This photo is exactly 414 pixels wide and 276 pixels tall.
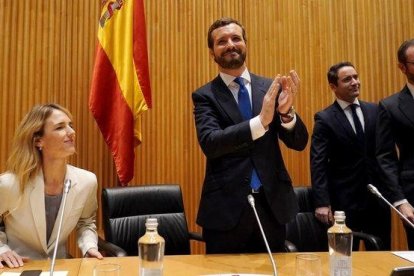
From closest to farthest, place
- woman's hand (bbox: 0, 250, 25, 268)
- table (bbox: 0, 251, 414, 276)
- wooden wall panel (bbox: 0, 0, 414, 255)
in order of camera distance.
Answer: table (bbox: 0, 251, 414, 276) < woman's hand (bbox: 0, 250, 25, 268) < wooden wall panel (bbox: 0, 0, 414, 255)

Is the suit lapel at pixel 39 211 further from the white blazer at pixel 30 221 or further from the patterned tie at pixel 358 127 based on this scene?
the patterned tie at pixel 358 127

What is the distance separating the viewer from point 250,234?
1765 millimetres

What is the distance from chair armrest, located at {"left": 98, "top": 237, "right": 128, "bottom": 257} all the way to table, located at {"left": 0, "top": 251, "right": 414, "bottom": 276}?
0.38 metres

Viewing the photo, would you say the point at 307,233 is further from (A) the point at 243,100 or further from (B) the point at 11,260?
(B) the point at 11,260

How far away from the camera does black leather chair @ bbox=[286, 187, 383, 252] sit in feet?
9.04

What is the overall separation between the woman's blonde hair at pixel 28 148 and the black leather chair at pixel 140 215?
502 millimetres

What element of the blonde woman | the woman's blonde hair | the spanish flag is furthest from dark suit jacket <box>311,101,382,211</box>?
the woman's blonde hair

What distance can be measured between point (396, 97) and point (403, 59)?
8.7 inches

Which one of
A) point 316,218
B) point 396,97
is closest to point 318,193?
point 316,218

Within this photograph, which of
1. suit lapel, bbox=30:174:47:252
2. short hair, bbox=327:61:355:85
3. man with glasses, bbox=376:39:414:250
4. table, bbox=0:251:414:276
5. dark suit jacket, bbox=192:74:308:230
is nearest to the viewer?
table, bbox=0:251:414:276

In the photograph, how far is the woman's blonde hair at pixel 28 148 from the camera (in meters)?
2.04

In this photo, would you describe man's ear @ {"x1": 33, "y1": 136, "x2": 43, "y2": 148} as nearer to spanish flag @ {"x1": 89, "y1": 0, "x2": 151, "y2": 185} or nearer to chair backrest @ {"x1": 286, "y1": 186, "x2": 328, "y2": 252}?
spanish flag @ {"x1": 89, "y1": 0, "x2": 151, "y2": 185}

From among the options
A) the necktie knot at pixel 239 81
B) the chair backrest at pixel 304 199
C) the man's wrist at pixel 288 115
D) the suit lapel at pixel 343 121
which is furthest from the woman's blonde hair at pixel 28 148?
the suit lapel at pixel 343 121

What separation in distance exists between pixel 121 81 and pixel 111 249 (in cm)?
134
